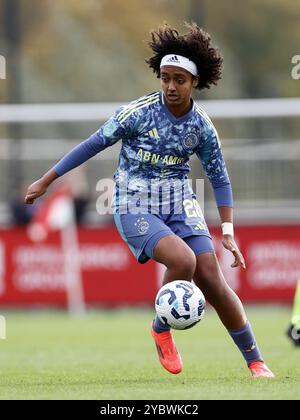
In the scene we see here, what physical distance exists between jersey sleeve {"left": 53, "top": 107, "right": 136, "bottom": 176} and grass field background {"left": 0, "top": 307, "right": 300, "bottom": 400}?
4.79 feet

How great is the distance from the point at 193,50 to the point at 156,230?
126 cm

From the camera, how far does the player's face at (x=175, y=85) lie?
800 cm

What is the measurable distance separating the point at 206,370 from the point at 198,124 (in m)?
2.04

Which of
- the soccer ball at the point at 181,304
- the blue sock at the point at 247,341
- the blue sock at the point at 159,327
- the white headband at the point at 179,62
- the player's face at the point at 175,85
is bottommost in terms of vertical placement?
the blue sock at the point at 247,341

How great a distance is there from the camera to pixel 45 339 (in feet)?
44.0

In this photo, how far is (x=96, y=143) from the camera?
8.01 metres

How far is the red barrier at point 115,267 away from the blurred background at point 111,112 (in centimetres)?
1

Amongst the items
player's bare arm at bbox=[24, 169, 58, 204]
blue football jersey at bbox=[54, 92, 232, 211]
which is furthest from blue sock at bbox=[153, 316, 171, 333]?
player's bare arm at bbox=[24, 169, 58, 204]

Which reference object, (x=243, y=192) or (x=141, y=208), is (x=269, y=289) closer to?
(x=243, y=192)

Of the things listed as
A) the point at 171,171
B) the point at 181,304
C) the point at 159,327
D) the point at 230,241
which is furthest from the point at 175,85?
the point at 159,327

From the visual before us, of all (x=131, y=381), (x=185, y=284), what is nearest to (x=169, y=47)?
(x=185, y=284)

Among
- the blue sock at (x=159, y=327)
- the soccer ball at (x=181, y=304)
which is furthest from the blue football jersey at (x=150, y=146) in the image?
the blue sock at (x=159, y=327)

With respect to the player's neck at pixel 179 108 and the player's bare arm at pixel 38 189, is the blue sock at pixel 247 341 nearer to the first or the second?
the player's neck at pixel 179 108

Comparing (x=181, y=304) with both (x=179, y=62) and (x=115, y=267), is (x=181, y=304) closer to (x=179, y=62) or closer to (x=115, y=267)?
(x=179, y=62)
